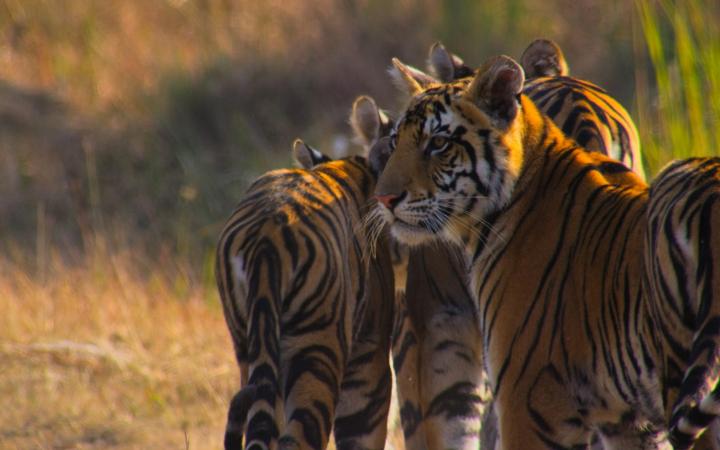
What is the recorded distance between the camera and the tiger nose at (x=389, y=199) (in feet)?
14.3

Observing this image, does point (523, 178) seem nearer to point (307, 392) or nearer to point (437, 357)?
point (307, 392)

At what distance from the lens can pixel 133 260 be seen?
31.0 ft

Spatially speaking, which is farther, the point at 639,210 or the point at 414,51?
the point at 414,51

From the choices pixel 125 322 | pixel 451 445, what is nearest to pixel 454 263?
pixel 451 445

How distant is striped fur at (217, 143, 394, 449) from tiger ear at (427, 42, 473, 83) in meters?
1.09

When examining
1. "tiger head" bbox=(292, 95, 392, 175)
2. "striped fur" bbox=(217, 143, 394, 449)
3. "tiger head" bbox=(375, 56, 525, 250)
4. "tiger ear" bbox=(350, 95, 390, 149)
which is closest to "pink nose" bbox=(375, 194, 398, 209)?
"tiger head" bbox=(375, 56, 525, 250)

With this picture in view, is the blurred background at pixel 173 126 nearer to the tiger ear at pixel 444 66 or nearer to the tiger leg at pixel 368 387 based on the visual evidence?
the tiger ear at pixel 444 66

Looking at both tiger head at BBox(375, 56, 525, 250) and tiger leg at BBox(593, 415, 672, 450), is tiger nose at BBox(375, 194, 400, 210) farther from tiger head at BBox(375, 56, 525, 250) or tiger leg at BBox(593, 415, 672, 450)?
tiger leg at BBox(593, 415, 672, 450)

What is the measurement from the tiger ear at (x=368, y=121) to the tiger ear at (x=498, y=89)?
1.32 m

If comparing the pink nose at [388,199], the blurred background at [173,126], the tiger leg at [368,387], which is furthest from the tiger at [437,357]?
the blurred background at [173,126]

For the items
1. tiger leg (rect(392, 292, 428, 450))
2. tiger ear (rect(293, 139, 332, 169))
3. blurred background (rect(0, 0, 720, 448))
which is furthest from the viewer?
blurred background (rect(0, 0, 720, 448))

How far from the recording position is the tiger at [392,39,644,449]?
5324 mm

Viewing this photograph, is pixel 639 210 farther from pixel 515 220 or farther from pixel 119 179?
pixel 119 179

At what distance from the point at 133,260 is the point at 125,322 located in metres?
1.78
